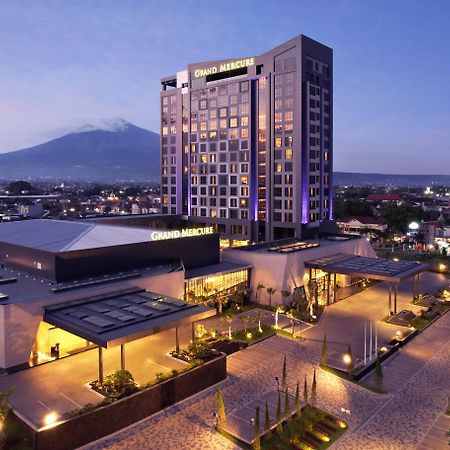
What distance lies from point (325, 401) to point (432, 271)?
72.8m

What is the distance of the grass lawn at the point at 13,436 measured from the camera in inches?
1233

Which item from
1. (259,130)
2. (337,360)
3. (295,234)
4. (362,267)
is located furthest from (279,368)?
(259,130)

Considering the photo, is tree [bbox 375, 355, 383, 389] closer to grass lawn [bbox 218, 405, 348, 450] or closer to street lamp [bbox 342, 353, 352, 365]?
street lamp [bbox 342, 353, 352, 365]

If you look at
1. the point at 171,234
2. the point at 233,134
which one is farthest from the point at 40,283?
the point at 233,134

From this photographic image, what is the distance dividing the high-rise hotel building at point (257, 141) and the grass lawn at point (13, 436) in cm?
8297

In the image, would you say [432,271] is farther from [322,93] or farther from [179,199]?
[179,199]

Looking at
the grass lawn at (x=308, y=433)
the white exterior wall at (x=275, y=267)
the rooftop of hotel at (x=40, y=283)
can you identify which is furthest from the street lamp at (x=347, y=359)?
the rooftop of hotel at (x=40, y=283)

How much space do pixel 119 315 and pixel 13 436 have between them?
14.4 metres

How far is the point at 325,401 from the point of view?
4009cm

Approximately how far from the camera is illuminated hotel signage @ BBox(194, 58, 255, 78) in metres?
116

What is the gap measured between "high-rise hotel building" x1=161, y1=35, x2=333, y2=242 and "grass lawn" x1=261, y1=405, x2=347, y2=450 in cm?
7338

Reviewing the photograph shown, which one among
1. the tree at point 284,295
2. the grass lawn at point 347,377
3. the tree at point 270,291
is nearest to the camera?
the grass lawn at point 347,377

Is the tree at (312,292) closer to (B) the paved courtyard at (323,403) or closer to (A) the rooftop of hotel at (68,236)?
(B) the paved courtyard at (323,403)

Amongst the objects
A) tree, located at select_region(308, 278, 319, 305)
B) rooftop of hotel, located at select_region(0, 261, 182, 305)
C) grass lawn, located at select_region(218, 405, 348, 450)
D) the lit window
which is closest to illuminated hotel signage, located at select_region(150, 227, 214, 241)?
rooftop of hotel, located at select_region(0, 261, 182, 305)
